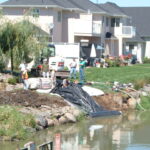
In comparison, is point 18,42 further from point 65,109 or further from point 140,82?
point 65,109

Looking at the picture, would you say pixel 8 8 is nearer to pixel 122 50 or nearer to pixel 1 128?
pixel 122 50

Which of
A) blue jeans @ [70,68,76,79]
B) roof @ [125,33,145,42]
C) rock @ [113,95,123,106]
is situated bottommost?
rock @ [113,95,123,106]

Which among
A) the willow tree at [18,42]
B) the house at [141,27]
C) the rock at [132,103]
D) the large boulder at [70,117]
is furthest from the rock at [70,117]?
the house at [141,27]

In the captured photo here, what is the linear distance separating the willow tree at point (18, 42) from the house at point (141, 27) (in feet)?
132

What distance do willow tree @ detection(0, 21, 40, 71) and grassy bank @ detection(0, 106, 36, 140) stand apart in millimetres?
12961

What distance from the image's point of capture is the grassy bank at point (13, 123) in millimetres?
25328

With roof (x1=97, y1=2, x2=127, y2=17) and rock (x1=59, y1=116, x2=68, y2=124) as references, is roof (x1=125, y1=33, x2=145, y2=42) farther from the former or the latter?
rock (x1=59, y1=116, x2=68, y2=124)

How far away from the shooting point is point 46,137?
1046 inches

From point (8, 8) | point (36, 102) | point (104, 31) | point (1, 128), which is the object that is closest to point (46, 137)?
point (1, 128)

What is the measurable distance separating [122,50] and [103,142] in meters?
51.1

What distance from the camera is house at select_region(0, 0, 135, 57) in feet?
196

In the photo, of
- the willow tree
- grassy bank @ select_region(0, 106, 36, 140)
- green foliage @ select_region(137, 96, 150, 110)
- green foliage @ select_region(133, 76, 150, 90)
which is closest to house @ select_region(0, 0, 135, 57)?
the willow tree

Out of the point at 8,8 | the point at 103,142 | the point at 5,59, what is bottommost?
the point at 103,142

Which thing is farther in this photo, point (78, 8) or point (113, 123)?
point (78, 8)
